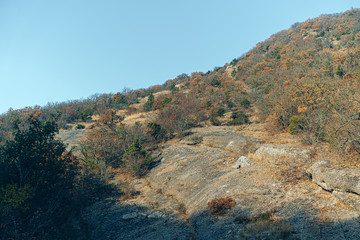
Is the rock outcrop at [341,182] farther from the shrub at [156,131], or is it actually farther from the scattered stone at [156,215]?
the shrub at [156,131]

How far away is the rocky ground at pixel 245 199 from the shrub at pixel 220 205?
0.78ft

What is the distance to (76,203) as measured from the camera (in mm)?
12805

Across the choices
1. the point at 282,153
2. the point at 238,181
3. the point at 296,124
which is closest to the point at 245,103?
the point at 296,124

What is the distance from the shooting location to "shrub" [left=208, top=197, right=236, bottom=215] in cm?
873

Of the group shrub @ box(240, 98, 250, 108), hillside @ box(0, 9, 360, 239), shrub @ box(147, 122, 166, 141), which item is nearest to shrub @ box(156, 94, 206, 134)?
shrub @ box(147, 122, 166, 141)

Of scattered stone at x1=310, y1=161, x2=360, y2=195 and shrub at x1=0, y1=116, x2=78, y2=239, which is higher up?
shrub at x1=0, y1=116, x2=78, y2=239

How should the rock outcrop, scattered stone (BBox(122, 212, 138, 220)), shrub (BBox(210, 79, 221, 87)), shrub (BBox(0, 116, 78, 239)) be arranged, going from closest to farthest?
the rock outcrop
shrub (BBox(0, 116, 78, 239))
scattered stone (BBox(122, 212, 138, 220))
shrub (BBox(210, 79, 221, 87))

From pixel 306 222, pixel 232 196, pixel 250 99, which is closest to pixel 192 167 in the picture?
pixel 232 196

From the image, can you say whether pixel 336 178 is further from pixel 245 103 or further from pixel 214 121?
pixel 245 103

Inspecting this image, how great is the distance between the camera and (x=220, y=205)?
8953 millimetres

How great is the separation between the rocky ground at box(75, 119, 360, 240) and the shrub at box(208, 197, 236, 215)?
0.78 feet

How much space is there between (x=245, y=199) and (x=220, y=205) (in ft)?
3.84

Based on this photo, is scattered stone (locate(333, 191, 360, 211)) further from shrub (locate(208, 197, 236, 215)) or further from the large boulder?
shrub (locate(208, 197, 236, 215))

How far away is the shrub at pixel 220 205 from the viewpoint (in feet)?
28.6
